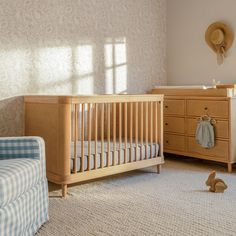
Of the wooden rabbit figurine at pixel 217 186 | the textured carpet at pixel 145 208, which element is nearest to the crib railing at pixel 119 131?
the textured carpet at pixel 145 208

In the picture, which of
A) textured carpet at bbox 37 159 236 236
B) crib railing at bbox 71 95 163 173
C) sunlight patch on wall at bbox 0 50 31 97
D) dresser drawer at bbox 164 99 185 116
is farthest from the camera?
dresser drawer at bbox 164 99 185 116

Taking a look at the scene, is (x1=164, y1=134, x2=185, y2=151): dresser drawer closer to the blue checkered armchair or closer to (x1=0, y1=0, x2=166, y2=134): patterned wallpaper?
(x1=0, y1=0, x2=166, y2=134): patterned wallpaper

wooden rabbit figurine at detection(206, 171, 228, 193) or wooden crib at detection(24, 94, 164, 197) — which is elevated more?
wooden crib at detection(24, 94, 164, 197)

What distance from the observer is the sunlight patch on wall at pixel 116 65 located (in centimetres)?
394

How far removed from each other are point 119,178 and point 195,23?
224cm

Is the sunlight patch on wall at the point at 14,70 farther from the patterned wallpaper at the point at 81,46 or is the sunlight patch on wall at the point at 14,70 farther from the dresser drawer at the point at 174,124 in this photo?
the dresser drawer at the point at 174,124

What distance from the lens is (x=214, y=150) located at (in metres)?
3.60

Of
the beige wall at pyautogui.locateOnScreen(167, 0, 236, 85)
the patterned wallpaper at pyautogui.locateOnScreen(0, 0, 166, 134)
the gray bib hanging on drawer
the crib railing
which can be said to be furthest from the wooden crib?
the beige wall at pyautogui.locateOnScreen(167, 0, 236, 85)

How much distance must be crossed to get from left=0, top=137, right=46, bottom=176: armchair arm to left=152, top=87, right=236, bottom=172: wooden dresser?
2088mm

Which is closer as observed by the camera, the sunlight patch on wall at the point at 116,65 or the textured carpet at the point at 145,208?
the textured carpet at the point at 145,208

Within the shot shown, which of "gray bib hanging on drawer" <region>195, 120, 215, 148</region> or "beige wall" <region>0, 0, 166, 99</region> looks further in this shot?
"gray bib hanging on drawer" <region>195, 120, 215, 148</region>

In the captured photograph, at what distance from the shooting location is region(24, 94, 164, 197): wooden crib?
269cm

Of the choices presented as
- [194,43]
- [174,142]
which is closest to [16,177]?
[174,142]

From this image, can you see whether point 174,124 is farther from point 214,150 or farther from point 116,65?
point 116,65
